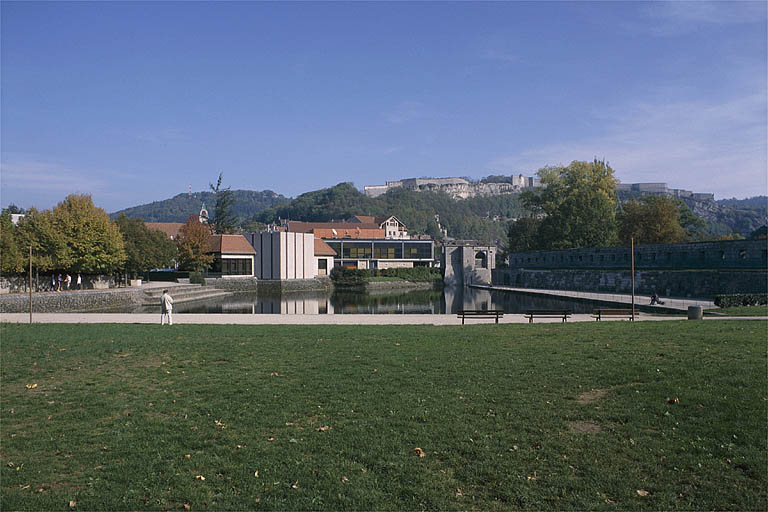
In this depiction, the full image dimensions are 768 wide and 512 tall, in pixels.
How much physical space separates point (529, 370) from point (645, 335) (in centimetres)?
558

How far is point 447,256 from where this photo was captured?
89.2m

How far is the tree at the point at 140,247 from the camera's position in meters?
47.3

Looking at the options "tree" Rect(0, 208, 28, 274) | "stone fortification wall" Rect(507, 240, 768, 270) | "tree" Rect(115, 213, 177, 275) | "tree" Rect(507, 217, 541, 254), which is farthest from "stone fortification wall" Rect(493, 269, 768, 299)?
"tree" Rect(0, 208, 28, 274)

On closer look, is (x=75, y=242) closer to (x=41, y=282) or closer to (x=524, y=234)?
(x=41, y=282)

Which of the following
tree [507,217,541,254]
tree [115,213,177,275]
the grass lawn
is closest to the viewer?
the grass lawn

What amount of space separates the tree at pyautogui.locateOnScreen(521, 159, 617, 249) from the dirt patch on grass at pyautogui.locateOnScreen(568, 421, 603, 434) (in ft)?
215

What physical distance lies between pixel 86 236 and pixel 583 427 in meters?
41.1

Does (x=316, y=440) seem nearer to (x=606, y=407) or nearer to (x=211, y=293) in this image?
(x=606, y=407)

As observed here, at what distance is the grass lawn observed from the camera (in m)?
5.91

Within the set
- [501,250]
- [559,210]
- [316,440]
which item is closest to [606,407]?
[316,440]

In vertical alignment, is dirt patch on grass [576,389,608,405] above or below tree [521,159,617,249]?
below

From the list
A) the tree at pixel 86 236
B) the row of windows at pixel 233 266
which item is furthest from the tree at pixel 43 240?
the row of windows at pixel 233 266

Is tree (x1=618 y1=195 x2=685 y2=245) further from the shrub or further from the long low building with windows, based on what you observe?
the shrub

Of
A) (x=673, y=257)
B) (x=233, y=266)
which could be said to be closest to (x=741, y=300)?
(x=673, y=257)
